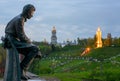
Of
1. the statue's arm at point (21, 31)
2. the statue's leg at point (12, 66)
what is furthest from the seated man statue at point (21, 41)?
the statue's leg at point (12, 66)

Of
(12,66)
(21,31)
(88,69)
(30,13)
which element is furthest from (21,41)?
(88,69)

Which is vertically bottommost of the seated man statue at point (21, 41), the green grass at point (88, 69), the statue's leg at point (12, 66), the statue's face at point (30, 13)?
the green grass at point (88, 69)

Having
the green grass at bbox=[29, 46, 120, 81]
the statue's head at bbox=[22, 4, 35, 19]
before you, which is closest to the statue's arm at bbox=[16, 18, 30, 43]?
the statue's head at bbox=[22, 4, 35, 19]

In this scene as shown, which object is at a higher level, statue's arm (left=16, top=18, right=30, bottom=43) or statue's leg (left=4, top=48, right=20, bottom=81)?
statue's arm (left=16, top=18, right=30, bottom=43)

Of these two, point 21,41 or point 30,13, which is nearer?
point 21,41

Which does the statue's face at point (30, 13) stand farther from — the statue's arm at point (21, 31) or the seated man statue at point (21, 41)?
the statue's arm at point (21, 31)

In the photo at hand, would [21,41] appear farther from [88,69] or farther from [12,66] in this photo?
[88,69]

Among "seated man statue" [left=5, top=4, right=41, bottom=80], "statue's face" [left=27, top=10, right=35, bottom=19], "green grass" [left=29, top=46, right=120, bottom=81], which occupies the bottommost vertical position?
"green grass" [left=29, top=46, right=120, bottom=81]

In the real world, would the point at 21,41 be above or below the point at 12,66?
above

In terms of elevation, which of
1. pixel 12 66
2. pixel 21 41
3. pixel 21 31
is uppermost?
pixel 21 31

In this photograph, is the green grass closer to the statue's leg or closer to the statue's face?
the statue's face

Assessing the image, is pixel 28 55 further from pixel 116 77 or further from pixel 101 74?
pixel 101 74

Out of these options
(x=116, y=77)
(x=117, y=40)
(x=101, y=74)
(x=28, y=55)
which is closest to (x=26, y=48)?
(x=28, y=55)

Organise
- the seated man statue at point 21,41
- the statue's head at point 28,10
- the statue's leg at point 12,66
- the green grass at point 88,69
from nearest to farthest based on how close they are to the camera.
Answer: the statue's leg at point 12,66, the seated man statue at point 21,41, the statue's head at point 28,10, the green grass at point 88,69
